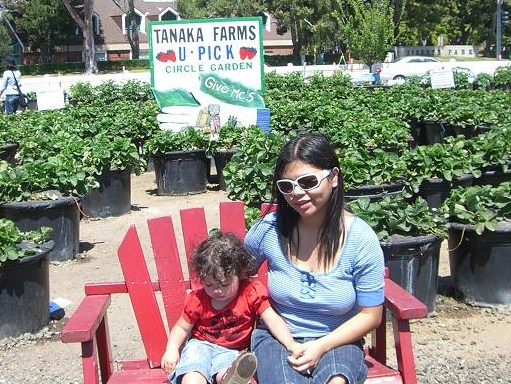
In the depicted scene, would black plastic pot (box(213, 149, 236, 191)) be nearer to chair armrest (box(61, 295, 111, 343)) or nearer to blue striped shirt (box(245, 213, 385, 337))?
chair armrest (box(61, 295, 111, 343))

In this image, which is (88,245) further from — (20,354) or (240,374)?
(240,374)

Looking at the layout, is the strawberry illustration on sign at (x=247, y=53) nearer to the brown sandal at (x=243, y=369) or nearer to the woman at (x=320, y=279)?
the woman at (x=320, y=279)

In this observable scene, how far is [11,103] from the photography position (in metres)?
18.7

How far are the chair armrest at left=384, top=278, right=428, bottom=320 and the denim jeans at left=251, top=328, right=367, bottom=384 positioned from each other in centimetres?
22

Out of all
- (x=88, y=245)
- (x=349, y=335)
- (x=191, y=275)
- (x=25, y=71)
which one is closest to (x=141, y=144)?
(x=88, y=245)

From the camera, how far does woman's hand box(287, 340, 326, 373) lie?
3248 millimetres

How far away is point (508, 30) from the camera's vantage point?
7506cm

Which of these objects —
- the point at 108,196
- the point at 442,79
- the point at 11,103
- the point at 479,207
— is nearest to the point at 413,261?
the point at 479,207

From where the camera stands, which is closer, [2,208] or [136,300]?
[136,300]

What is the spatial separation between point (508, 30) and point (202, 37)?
220ft

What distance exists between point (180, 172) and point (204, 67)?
287 centimetres

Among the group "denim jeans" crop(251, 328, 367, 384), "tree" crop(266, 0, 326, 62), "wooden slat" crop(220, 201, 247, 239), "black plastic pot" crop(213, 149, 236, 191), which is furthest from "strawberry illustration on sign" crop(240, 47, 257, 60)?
"tree" crop(266, 0, 326, 62)

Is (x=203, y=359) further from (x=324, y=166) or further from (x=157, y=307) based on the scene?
(x=324, y=166)

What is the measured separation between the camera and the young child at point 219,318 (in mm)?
3424
